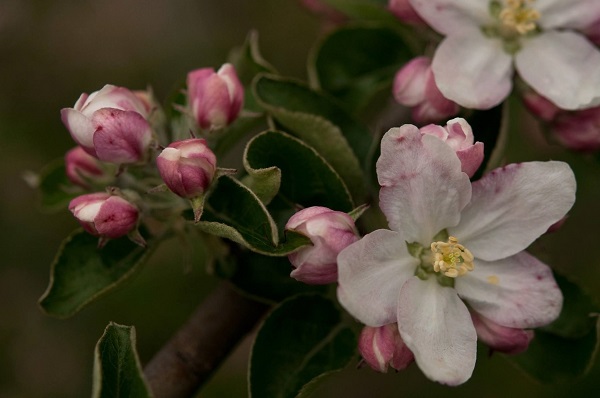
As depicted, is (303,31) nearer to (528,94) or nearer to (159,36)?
(159,36)

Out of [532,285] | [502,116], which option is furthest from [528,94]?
→ [532,285]

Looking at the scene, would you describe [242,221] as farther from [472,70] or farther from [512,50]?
[512,50]

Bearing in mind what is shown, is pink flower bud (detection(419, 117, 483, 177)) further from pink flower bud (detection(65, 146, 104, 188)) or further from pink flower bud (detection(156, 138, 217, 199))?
pink flower bud (detection(65, 146, 104, 188))

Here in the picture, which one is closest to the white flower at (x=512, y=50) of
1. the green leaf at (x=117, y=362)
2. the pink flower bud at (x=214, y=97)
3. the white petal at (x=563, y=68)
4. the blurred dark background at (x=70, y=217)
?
the white petal at (x=563, y=68)

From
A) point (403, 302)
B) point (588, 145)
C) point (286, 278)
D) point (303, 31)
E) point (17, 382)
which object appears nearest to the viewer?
point (403, 302)

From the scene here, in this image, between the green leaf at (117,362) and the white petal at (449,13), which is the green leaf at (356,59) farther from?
the green leaf at (117,362)

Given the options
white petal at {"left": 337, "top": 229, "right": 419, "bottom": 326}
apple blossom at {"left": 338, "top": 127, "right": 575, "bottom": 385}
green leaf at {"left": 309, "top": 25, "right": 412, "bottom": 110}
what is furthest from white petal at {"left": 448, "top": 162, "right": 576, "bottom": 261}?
green leaf at {"left": 309, "top": 25, "right": 412, "bottom": 110}

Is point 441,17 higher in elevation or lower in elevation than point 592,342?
higher

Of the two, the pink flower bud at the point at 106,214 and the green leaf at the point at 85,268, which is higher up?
the pink flower bud at the point at 106,214
